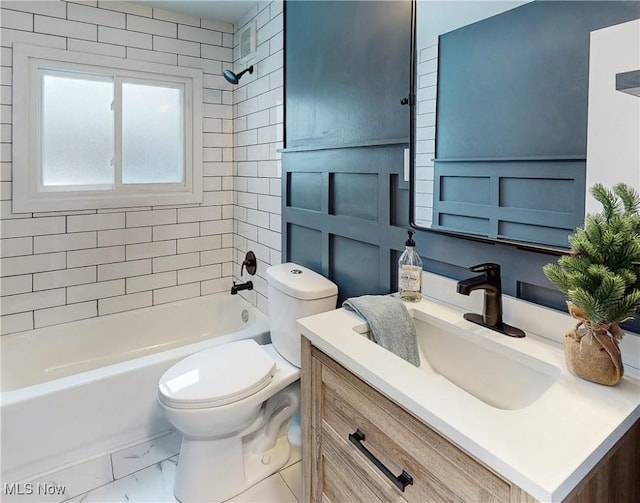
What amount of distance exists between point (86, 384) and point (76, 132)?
5.12 ft

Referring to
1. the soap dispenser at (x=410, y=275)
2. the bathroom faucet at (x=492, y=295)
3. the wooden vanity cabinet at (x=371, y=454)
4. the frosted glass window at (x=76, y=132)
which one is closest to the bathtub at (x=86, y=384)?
the frosted glass window at (x=76, y=132)

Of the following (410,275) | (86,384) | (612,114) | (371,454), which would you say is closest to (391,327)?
(410,275)

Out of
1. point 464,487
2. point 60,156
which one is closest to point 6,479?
point 60,156

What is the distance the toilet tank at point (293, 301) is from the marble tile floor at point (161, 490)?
1.67ft

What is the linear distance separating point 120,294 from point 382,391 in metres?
2.29

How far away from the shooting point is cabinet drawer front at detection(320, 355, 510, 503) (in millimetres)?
759

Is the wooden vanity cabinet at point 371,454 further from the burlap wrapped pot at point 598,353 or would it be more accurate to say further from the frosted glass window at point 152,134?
the frosted glass window at point 152,134

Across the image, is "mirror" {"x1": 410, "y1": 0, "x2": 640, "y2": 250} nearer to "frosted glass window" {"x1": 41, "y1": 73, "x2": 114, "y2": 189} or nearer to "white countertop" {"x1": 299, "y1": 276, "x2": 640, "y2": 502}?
"white countertop" {"x1": 299, "y1": 276, "x2": 640, "y2": 502}

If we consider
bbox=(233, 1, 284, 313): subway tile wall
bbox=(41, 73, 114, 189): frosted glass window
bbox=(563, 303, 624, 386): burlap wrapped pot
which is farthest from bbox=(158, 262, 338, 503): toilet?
bbox=(41, 73, 114, 189): frosted glass window

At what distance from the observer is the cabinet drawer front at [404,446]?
2.49 ft

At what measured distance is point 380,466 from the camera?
99cm

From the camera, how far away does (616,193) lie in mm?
896

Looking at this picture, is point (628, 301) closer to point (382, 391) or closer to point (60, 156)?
point (382, 391)

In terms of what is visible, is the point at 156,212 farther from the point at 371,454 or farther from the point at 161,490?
the point at 371,454
